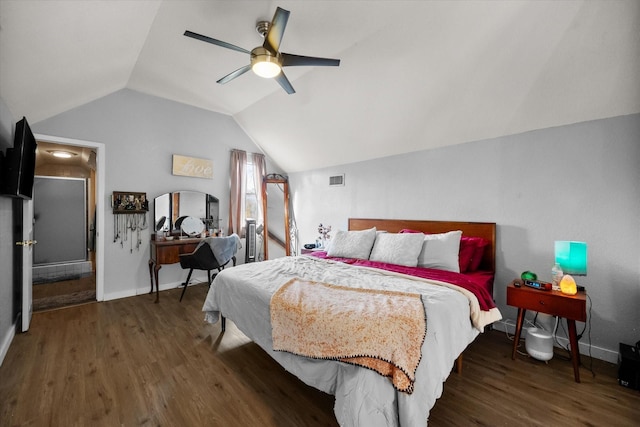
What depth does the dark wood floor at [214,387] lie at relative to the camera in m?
1.59

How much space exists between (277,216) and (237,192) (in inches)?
43.4

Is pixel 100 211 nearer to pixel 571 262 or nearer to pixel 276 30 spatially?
pixel 276 30

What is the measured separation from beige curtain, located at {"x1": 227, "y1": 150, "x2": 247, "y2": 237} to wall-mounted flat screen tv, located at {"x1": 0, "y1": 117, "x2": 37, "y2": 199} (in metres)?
2.64

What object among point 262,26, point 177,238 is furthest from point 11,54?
point 177,238

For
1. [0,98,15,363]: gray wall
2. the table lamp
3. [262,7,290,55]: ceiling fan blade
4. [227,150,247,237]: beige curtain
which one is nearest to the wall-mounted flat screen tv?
[0,98,15,363]: gray wall

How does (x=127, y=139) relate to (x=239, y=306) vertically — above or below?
above

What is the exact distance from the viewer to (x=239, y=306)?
2.18 m

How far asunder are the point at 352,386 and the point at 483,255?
2.30m

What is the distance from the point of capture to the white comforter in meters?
1.26

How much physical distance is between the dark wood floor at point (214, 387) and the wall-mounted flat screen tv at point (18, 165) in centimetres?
139

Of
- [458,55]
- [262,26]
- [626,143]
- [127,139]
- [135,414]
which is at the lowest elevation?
[135,414]

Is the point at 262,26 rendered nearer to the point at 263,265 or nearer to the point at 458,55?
the point at 458,55

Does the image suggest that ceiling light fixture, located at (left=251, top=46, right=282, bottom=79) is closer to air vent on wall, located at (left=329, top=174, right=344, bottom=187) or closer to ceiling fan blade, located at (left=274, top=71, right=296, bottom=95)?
ceiling fan blade, located at (left=274, top=71, right=296, bottom=95)

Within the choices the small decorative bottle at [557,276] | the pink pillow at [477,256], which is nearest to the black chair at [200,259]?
the pink pillow at [477,256]
